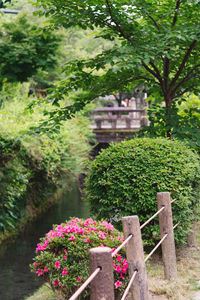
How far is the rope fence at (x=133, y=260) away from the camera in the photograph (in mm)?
2117

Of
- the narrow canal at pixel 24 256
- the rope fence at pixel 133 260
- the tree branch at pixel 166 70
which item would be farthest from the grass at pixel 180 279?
the tree branch at pixel 166 70

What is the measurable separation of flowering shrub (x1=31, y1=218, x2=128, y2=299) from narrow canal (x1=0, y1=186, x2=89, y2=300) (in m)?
3.36

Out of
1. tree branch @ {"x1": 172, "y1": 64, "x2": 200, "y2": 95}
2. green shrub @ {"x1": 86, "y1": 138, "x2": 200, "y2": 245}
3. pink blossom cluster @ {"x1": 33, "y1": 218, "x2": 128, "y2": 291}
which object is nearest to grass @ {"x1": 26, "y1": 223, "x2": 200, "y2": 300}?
green shrub @ {"x1": 86, "y1": 138, "x2": 200, "y2": 245}

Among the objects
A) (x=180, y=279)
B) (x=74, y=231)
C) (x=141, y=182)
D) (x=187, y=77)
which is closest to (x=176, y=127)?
(x=187, y=77)

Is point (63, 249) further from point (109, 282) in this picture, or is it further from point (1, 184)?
point (1, 184)

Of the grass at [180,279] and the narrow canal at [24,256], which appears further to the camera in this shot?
the narrow canal at [24,256]

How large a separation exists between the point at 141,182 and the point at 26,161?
270 inches

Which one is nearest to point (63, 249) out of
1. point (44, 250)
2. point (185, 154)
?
point (44, 250)

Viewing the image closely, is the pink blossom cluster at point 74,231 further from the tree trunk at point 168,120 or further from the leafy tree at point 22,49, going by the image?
the leafy tree at point 22,49

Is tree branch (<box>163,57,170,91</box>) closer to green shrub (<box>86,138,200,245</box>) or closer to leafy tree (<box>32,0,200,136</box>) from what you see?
leafy tree (<box>32,0,200,136</box>)

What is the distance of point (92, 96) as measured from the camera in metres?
6.71

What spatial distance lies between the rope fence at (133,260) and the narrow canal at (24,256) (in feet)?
11.7

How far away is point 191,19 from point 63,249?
4.47m

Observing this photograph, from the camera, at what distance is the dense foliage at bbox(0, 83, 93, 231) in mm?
8250
